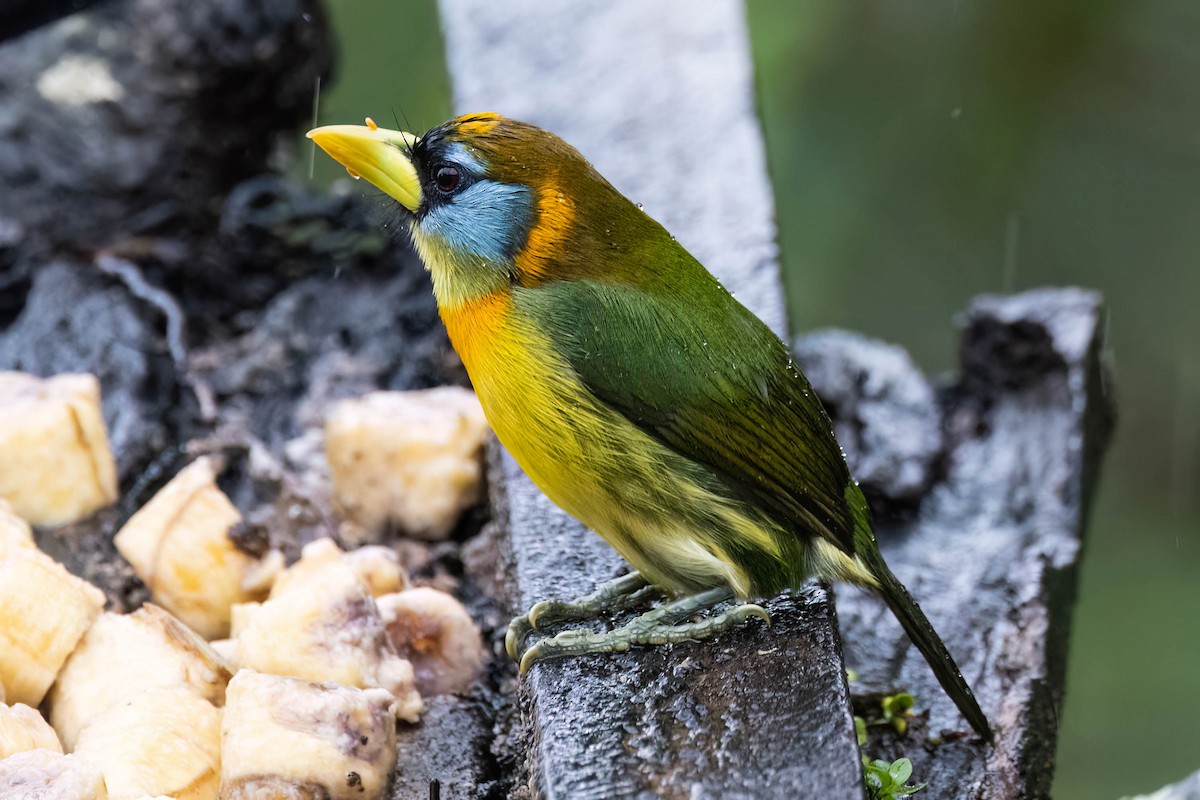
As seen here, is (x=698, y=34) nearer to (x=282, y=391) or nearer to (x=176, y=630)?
(x=282, y=391)

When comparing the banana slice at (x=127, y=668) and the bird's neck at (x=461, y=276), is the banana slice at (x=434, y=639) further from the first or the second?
the bird's neck at (x=461, y=276)

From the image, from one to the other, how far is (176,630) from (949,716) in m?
1.43

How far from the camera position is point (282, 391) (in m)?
3.35

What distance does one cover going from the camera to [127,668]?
7.08ft

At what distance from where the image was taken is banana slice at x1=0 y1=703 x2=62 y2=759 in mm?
1908

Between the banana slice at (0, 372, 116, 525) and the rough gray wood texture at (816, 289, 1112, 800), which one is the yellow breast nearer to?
the rough gray wood texture at (816, 289, 1112, 800)

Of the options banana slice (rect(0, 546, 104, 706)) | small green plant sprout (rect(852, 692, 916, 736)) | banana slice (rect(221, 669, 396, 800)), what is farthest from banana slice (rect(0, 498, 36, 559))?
small green plant sprout (rect(852, 692, 916, 736))

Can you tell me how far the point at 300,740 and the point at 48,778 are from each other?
340mm

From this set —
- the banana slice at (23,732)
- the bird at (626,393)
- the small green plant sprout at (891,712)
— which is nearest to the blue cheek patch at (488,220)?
the bird at (626,393)

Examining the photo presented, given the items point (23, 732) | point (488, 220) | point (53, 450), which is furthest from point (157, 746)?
point (488, 220)

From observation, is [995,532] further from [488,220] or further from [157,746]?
[157,746]

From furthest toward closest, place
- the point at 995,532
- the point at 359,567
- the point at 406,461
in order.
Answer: the point at 995,532
the point at 406,461
the point at 359,567

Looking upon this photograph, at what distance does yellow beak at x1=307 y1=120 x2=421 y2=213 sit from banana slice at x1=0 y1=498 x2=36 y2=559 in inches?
33.9

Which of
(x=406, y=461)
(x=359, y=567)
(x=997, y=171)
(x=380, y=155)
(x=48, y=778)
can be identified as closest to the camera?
(x=48, y=778)
